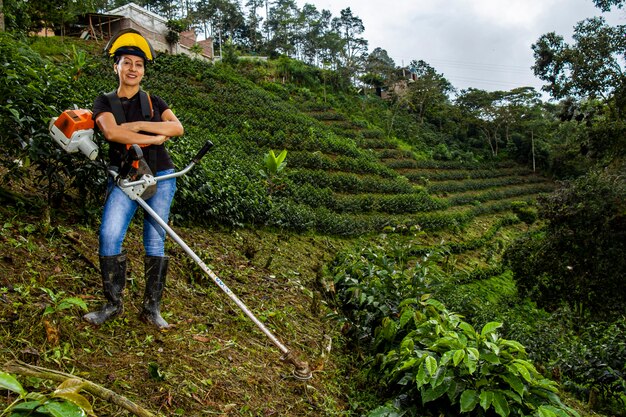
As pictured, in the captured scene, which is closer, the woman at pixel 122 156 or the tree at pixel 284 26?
the woman at pixel 122 156

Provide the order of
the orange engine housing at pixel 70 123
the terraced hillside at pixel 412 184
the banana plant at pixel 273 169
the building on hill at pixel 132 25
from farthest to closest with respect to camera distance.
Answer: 1. the building on hill at pixel 132 25
2. the terraced hillside at pixel 412 184
3. the banana plant at pixel 273 169
4. the orange engine housing at pixel 70 123

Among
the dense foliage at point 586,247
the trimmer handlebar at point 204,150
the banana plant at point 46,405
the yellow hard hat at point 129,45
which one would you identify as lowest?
the dense foliage at point 586,247

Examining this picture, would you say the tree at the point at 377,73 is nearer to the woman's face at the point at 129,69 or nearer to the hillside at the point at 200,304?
the hillside at the point at 200,304

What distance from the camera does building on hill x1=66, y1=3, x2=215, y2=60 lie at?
2595 cm

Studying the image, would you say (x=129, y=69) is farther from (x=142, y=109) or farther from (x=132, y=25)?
(x=132, y=25)

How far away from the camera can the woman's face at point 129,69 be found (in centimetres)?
260

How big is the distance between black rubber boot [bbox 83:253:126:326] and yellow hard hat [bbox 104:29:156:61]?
1.21 metres

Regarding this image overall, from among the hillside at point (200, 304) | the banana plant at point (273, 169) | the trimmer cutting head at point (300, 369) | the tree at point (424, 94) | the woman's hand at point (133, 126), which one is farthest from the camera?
the tree at point (424, 94)

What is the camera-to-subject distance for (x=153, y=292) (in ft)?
9.00

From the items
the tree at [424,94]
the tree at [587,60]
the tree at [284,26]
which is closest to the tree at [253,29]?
the tree at [284,26]

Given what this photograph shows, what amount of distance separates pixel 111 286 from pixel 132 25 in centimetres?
2923

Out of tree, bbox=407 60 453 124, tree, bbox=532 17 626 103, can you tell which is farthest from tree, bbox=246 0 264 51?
tree, bbox=532 17 626 103

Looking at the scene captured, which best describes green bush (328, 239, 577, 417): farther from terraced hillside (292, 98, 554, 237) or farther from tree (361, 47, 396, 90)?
tree (361, 47, 396, 90)

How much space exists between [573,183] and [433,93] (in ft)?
103
